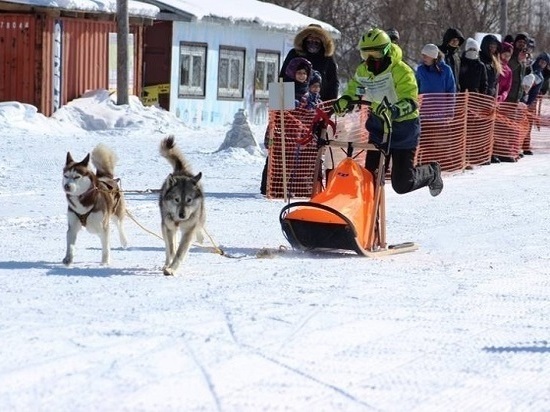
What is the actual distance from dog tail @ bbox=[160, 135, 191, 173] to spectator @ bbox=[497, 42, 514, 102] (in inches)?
370

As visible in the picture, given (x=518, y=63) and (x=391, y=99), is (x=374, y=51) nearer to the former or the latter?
(x=391, y=99)

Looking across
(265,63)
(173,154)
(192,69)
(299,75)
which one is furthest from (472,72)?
(265,63)

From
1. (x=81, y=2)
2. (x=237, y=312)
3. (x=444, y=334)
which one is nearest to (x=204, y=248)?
(x=237, y=312)

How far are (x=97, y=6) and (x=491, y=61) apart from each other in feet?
24.3

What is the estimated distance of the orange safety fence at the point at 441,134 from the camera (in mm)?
11172

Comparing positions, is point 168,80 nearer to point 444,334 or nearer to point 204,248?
point 204,248

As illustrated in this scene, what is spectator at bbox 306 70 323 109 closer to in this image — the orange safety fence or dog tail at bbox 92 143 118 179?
the orange safety fence

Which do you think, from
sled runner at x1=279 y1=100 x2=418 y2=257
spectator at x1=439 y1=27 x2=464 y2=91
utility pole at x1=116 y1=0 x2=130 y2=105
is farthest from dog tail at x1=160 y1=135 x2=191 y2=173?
utility pole at x1=116 y1=0 x2=130 y2=105

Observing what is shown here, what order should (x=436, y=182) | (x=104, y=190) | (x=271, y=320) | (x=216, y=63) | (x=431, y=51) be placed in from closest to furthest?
1. (x=271, y=320)
2. (x=104, y=190)
3. (x=436, y=182)
4. (x=431, y=51)
5. (x=216, y=63)

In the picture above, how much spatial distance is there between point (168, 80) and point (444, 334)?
17876 mm

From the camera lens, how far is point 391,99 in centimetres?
764

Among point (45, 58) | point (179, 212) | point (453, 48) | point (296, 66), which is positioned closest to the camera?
point (179, 212)

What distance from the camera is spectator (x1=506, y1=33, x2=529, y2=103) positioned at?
53.0ft

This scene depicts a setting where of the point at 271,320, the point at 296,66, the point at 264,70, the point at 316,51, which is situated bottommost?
the point at 271,320
